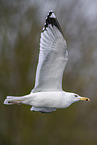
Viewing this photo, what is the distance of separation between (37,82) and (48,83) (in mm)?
62

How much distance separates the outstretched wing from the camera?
3.09ft

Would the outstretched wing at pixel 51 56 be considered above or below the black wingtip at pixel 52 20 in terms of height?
below

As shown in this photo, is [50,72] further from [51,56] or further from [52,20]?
[52,20]

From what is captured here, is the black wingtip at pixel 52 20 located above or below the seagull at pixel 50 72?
above

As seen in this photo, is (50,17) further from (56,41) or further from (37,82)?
(37,82)

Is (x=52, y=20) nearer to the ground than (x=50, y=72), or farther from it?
farther from it

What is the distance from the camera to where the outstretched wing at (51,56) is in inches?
37.1

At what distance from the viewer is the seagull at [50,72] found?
0.95m

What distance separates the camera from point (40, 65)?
988mm

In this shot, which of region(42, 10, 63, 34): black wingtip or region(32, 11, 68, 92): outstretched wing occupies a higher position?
region(42, 10, 63, 34): black wingtip

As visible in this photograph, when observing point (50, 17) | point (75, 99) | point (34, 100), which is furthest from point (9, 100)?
point (50, 17)

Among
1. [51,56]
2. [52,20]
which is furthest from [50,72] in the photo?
[52,20]

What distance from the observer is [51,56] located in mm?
986

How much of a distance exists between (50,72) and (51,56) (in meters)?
0.09
